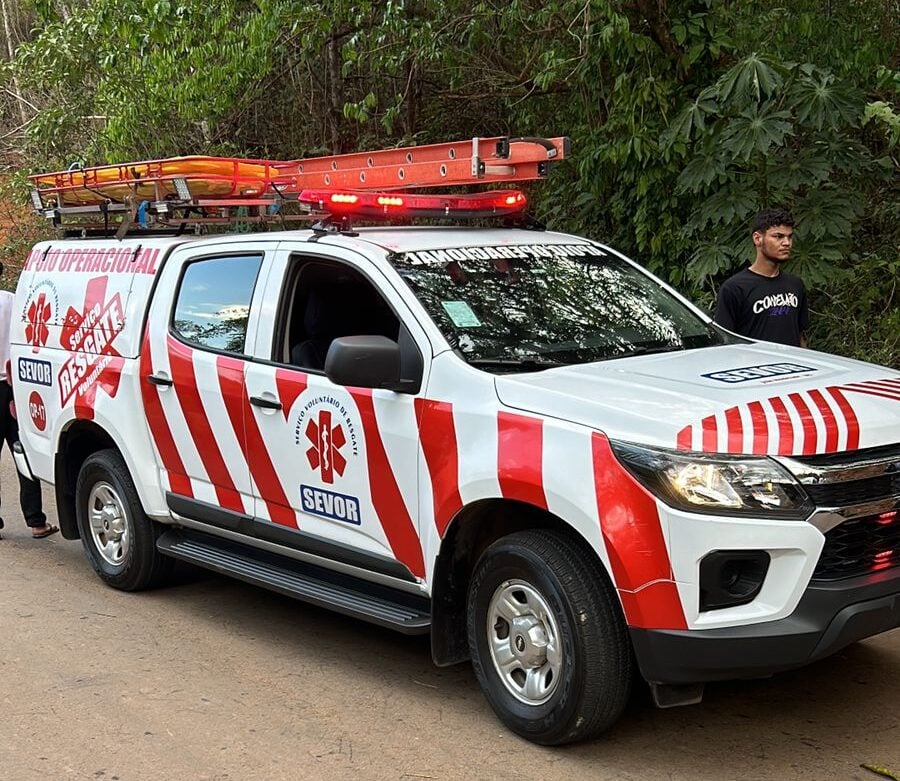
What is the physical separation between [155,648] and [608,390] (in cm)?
265

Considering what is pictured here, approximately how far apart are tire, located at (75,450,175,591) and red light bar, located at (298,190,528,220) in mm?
1974

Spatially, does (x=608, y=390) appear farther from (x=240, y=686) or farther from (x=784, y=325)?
(x=784, y=325)

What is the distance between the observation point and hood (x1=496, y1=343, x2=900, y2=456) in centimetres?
407

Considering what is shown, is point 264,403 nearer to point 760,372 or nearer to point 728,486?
point 760,372

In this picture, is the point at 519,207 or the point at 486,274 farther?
the point at 519,207

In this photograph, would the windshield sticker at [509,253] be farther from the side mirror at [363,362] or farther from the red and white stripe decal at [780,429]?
the red and white stripe decal at [780,429]

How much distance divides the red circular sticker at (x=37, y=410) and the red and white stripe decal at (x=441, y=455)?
129 inches

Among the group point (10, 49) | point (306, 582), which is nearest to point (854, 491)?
point (306, 582)

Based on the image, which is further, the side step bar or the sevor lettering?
the sevor lettering

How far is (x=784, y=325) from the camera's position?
6738 millimetres

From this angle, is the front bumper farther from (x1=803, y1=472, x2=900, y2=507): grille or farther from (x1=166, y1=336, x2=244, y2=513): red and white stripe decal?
(x1=166, y1=336, x2=244, y2=513): red and white stripe decal

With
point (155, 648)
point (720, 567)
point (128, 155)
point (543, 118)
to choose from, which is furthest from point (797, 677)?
point (128, 155)

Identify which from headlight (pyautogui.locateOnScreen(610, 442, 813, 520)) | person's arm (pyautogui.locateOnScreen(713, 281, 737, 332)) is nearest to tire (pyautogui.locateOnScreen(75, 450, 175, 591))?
person's arm (pyautogui.locateOnScreen(713, 281, 737, 332))

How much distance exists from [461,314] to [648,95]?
4.75 metres
